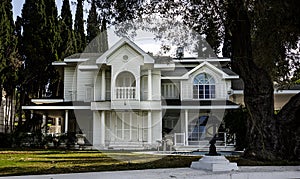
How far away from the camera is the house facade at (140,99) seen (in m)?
24.2

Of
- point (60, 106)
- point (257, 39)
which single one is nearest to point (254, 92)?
point (257, 39)

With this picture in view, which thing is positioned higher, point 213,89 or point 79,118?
point 213,89

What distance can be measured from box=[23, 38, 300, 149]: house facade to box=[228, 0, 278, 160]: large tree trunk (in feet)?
44.9

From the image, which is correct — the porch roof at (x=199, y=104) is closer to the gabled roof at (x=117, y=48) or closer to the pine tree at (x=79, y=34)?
the gabled roof at (x=117, y=48)

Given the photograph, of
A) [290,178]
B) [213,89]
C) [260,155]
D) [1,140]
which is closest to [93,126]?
[1,140]

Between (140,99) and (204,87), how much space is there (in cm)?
535

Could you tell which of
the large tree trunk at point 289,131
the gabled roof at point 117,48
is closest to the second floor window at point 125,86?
the gabled roof at point 117,48

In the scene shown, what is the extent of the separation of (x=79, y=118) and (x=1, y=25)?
30.6ft

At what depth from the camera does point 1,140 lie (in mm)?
24578

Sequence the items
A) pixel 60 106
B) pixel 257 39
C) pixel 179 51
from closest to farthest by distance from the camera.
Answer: pixel 257 39, pixel 179 51, pixel 60 106

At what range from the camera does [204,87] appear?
26.8m

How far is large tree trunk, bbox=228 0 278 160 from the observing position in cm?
891

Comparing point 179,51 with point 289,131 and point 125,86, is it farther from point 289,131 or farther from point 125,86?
point 125,86

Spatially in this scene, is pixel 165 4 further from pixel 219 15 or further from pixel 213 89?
pixel 213 89
